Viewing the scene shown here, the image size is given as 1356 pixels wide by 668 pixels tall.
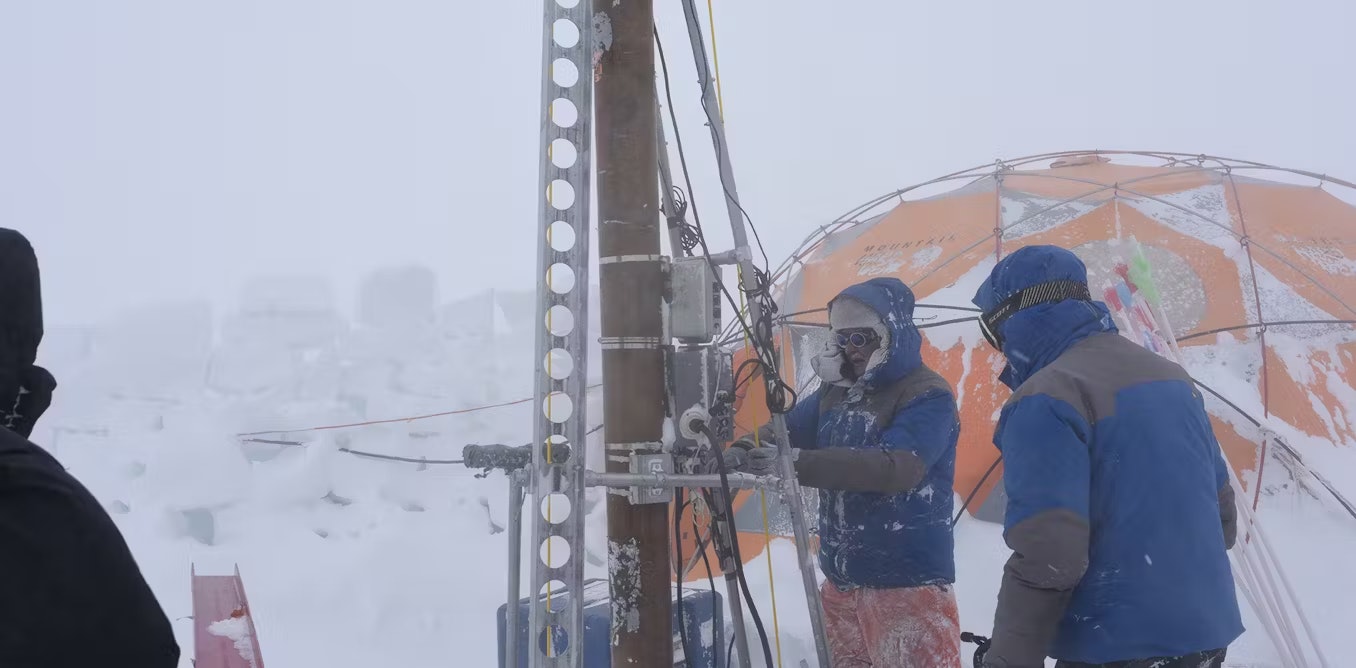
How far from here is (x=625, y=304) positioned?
8.89ft

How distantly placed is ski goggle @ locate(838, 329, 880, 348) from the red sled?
8.30ft

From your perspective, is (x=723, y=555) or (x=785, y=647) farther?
(x=785, y=647)

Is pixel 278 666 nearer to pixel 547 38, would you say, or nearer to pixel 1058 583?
pixel 547 38

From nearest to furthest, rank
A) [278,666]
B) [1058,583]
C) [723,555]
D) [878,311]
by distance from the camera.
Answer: [1058,583] < [723,555] < [878,311] < [278,666]

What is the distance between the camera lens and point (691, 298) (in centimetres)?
272

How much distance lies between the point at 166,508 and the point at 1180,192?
28.5 ft

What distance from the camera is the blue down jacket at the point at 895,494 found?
305 cm

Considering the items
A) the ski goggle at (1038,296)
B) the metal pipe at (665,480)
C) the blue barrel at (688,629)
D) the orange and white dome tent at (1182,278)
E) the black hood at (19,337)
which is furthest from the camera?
the orange and white dome tent at (1182,278)

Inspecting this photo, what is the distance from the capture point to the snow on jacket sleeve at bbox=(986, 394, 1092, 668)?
194 cm

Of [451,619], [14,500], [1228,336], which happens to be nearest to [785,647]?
[451,619]

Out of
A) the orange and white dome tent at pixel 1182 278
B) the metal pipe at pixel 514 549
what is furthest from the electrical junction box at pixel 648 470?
the orange and white dome tent at pixel 1182 278

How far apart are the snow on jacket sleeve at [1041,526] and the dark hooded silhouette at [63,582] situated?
1.67 m

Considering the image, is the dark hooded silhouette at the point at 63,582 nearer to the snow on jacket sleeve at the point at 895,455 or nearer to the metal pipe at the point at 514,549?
the metal pipe at the point at 514,549

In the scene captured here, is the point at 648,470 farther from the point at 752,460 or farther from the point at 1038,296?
the point at 1038,296
